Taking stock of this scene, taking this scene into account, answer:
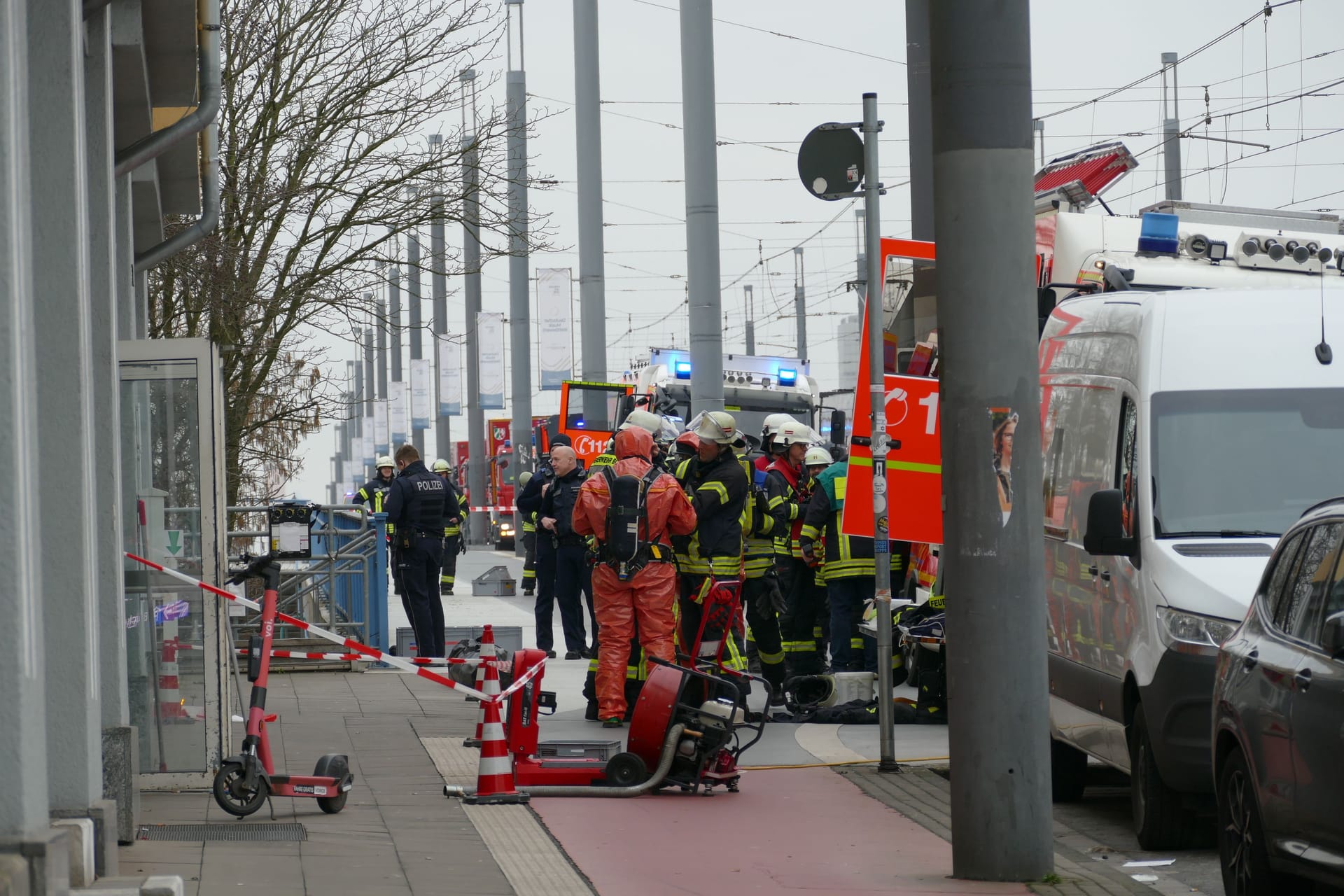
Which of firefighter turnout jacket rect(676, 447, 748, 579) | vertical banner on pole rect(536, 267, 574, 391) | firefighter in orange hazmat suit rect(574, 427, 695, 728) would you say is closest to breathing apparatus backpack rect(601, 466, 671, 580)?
firefighter in orange hazmat suit rect(574, 427, 695, 728)

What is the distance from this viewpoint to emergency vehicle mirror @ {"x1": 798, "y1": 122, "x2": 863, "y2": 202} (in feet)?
34.2

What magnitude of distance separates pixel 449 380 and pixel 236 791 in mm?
38384

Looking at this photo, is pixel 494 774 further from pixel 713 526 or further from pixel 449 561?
pixel 449 561

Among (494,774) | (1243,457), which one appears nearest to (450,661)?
(494,774)

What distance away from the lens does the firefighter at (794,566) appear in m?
14.5

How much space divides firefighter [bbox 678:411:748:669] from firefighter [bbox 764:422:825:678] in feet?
5.87

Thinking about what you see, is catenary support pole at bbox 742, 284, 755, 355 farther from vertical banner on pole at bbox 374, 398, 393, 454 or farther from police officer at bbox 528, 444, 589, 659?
police officer at bbox 528, 444, 589, 659

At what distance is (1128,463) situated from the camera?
8742mm

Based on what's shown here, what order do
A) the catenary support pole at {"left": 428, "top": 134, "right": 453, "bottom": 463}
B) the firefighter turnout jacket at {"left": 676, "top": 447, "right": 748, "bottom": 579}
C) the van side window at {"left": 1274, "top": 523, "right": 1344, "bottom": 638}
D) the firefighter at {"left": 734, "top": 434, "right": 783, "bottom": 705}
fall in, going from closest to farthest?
the van side window at {"left": 1274, "top": 523, "right": 1344, "bottom": 638} < the firefighter turnout jacket at {"left": 676, "top": 447, "right": 748, "bottom": 579} < the firefighter at {"left": 734, "top": 434, "right": 783, "bottom": 705} < the catenary support pole at {"left": 428, "top": 134, "right": 453, "bottom": 463}

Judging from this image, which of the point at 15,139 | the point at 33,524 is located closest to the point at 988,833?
the point at 33,524


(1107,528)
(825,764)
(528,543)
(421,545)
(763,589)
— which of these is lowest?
(825,764)

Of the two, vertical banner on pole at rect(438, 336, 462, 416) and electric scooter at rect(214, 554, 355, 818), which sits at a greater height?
vertical banner on pole at rect(438, 336, 462, 416)

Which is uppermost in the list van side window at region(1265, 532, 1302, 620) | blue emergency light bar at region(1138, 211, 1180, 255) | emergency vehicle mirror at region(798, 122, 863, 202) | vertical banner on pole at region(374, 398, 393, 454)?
emergency vehicle mirror at region(798, 122, 863, 202)

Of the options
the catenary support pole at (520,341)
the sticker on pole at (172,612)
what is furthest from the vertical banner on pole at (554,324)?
the sticker on pole at (172,612)
